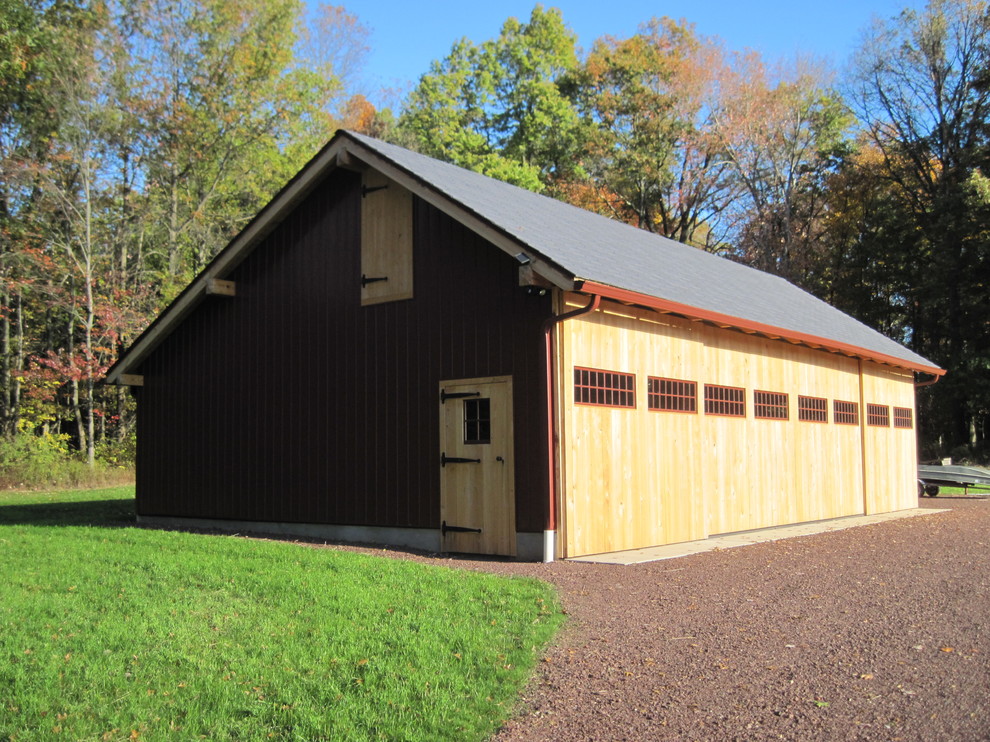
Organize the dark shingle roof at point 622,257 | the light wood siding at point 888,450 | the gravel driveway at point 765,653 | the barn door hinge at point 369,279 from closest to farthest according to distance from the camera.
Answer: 1. the gravel driveway at point 765,653
2. the dark shingle roof at point 622,257
3. the barn door hinge at point 369,279
4. the light wood siding at point 888,450

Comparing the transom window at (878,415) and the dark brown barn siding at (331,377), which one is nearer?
the dark brown barn siding at (331,377)

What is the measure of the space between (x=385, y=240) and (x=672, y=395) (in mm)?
4460

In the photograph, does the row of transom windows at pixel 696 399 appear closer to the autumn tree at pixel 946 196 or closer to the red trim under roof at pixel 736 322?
the red trim under roof at pixel 736 322

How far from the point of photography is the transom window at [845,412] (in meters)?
17.1

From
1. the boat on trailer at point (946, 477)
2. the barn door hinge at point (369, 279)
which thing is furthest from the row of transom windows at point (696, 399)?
the boat on trailer at point (946, 477)

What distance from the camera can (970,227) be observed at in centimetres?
3222

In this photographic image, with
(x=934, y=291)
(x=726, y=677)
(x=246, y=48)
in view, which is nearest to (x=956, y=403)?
(x=934, y=291)

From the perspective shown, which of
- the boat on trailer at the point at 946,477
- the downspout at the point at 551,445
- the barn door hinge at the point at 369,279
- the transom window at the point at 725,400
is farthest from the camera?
the boat on trailer at the point at 946,477

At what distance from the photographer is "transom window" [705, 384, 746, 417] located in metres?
13.3

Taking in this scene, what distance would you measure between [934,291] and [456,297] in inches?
1070

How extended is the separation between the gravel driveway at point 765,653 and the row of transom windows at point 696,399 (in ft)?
7.01

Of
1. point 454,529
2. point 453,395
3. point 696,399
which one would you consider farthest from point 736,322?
point 454,529

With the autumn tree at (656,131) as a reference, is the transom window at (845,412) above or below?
below

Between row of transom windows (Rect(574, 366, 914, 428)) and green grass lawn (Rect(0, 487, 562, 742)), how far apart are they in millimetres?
3075
